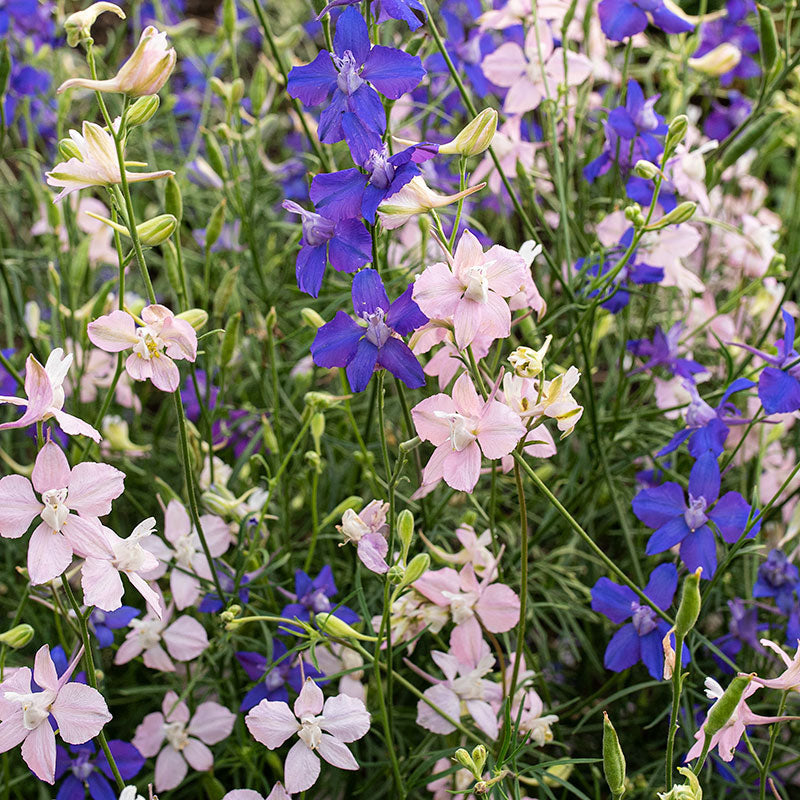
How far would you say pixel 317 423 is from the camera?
0.89 metres

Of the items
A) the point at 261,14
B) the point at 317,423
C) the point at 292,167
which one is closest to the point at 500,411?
the point at 317,423

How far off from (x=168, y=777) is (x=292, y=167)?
95cm

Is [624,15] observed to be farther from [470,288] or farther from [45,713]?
[45,713]

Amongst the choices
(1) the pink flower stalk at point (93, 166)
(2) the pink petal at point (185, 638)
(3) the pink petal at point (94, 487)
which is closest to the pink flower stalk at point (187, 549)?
(2) the pink petal at point (185, 638)

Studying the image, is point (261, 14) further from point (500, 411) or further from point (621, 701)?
point (621, 701)

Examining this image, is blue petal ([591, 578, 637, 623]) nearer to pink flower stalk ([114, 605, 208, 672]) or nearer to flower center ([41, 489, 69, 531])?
pink flower stalk ([114, 605, 208, 672])

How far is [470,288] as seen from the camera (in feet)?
2.12

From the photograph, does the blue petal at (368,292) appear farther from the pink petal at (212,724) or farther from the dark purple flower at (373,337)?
the pink petal at (212,724)

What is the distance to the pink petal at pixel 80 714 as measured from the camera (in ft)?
2.20

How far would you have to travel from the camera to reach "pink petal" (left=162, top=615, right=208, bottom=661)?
89 centimetres

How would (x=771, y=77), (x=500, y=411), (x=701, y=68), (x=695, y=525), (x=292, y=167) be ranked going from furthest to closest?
(x=292, y=167) → (x=701, y=68) → (x=771, y=77) → (x=695, y=525) → (x=500, y=411)

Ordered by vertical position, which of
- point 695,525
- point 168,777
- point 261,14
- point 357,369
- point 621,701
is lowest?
point 621,701

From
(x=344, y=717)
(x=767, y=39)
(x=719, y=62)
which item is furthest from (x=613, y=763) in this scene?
(x=719, y=62)

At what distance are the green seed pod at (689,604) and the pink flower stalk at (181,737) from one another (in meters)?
0.48
